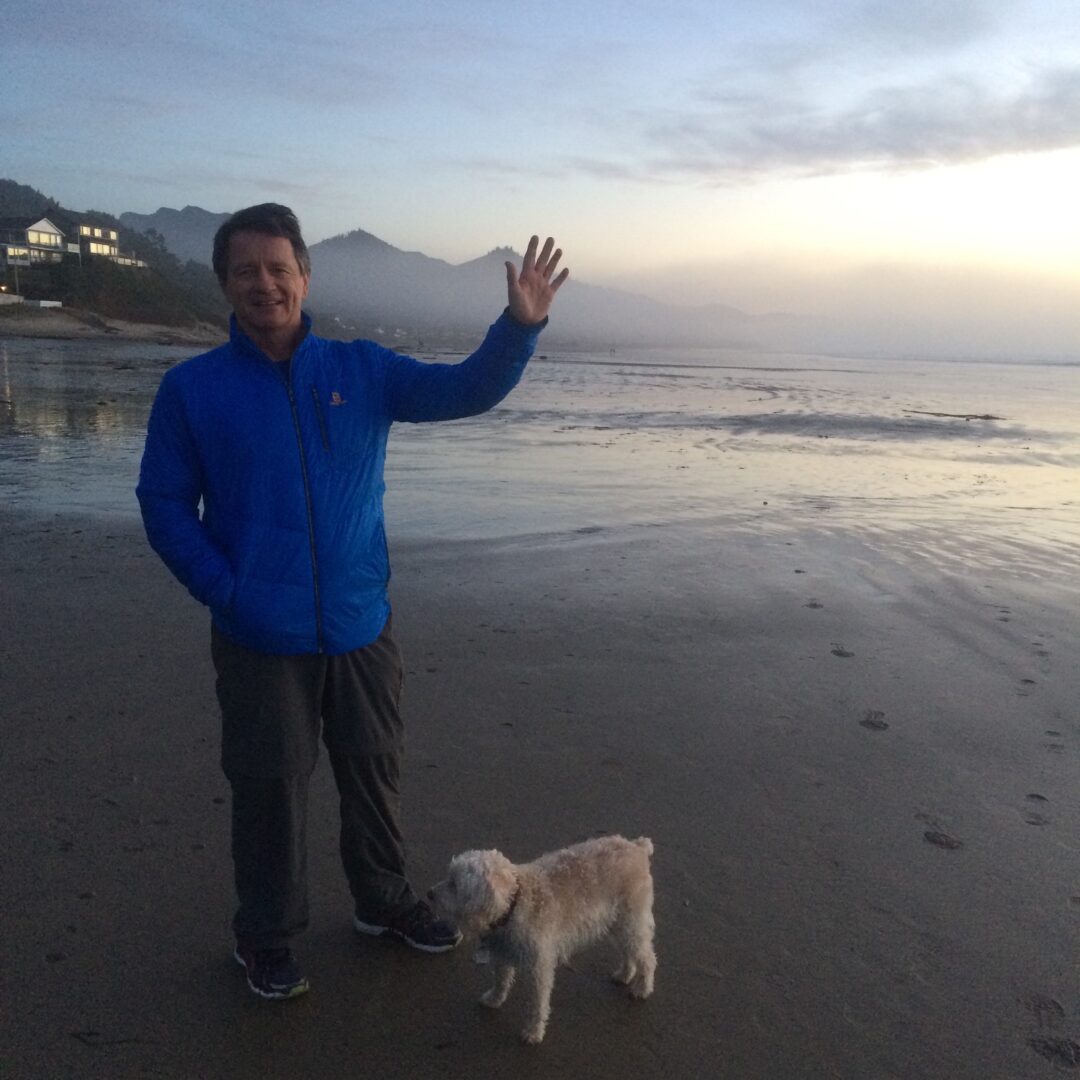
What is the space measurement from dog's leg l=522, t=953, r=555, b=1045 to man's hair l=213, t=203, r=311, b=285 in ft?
8.92

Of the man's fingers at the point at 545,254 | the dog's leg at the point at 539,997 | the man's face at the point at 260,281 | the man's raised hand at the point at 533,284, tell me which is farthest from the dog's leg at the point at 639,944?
the man's face at the point at 260,281

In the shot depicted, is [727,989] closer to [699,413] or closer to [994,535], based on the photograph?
[994,535]

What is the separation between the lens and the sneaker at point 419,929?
3.45 metres

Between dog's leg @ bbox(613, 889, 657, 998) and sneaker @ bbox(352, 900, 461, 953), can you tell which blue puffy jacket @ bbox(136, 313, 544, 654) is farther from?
dog's leg @ bbox(613, 889, 657, 998)

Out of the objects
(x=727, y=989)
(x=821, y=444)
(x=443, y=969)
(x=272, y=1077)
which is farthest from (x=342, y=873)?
(x=821, y=444)

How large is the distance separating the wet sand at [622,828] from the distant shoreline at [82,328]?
2074 inches

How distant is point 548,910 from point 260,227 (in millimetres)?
2684

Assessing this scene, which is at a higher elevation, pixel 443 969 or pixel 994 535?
pixel 994 535

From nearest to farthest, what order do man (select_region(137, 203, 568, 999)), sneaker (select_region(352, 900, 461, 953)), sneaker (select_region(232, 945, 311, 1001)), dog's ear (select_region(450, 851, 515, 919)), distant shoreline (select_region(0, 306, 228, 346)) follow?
dog's ear (select_region(450, 851, 515, 919)) < man (select_region(137, 203, 568, 999)) < sneaker (select_region(232, 945, 311, 1001)) < sneaker (select_region(352, 900, 461, 953)) < distant shoreline (select_region(0, 306, 228, 346))

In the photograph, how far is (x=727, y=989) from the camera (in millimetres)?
3221

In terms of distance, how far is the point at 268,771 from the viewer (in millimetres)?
3057

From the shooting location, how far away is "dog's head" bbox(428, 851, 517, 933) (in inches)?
112

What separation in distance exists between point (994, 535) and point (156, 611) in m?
10.1

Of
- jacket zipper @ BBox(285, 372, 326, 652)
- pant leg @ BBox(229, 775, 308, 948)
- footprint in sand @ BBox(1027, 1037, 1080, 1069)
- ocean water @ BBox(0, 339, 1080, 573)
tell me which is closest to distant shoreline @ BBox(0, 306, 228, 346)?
ocean water @ BBox(0, 339, 1080, 573)
